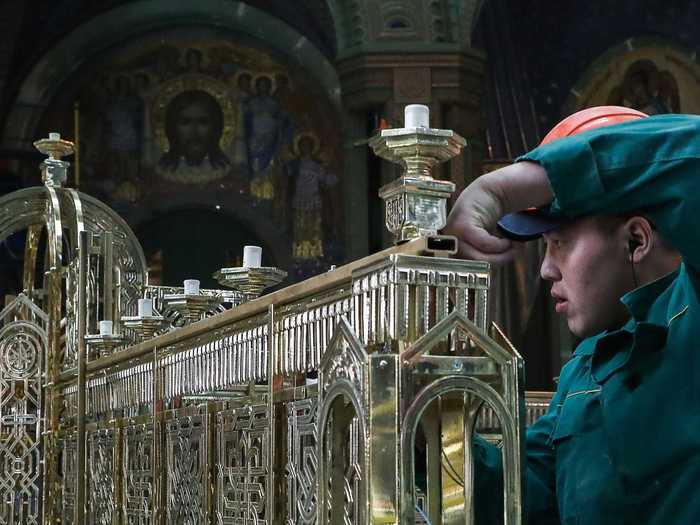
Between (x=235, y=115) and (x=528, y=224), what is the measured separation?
17808 mm

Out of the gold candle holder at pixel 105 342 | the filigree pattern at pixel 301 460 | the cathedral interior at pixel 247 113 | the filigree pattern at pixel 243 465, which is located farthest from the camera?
the cathedral interior at pixel 247 113

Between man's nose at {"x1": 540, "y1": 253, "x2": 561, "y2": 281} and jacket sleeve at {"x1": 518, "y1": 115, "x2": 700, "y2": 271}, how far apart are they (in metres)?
0.22

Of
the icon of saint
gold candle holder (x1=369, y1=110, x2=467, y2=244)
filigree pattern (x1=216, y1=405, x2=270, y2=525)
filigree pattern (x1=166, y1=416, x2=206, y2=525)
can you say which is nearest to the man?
gold candle holder (x1=369, y1=110, x2=467, y2=244)

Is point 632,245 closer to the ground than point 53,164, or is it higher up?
closer to the ground

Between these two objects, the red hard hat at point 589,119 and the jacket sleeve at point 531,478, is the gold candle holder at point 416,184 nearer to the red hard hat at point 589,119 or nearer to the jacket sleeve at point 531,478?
the red hard hat at point 589,119

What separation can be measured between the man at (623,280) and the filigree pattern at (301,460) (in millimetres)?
763

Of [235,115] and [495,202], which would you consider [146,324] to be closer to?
[495,202]

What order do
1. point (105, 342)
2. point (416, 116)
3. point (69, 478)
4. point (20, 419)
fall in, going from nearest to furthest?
point (416, 116) < point (69, 478) < point (105, 342) < point (20, 419)

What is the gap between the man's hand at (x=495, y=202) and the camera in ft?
7.28

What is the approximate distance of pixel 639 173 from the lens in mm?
2059

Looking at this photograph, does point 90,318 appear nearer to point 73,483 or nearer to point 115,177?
point 73,483

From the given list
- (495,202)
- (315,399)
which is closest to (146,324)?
(315,399)

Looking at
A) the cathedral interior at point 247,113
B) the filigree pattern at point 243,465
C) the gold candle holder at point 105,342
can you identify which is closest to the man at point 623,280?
the filigree pattern at point 243,465

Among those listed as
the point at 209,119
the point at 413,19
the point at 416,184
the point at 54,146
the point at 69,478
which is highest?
the point at 209,119
